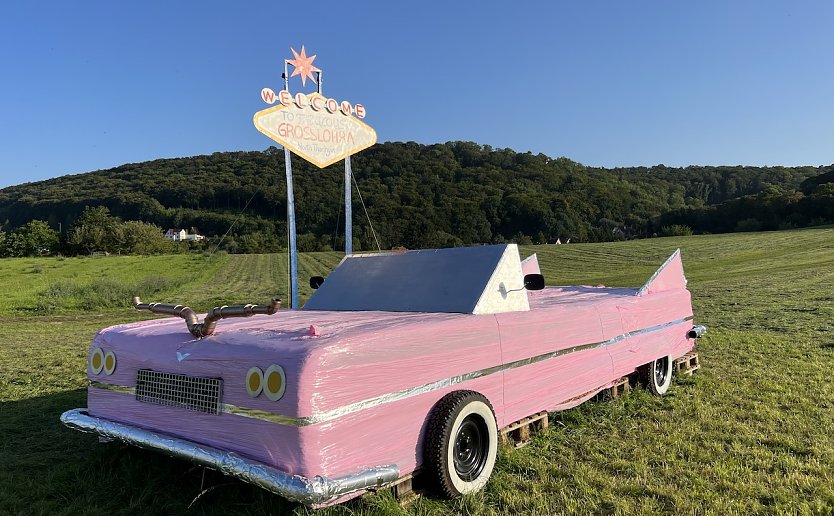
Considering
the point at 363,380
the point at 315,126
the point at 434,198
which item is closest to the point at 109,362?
the point at 363,380

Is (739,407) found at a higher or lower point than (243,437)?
lower

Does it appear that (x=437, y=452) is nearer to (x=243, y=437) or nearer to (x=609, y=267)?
(x=243, y=437)

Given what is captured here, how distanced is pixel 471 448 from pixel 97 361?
8.08 feet

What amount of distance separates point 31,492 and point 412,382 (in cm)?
258

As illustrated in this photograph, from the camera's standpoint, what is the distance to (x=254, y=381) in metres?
2.53

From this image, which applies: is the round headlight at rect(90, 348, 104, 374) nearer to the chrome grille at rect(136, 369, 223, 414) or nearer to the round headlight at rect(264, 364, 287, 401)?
the chrome grille at rect(136, 369, 223, 414)

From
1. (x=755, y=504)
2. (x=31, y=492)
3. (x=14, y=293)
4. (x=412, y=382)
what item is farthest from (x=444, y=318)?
(x=14, y=293)

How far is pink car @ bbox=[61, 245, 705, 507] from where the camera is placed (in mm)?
2416

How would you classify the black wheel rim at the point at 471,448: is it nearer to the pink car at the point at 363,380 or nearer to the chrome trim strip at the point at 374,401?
the pink car at the point at 363,380

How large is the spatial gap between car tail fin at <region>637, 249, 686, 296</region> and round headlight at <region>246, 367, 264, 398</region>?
427 cm

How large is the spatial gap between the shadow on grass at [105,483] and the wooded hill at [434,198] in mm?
6124

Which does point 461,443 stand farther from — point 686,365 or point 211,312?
point 686,365

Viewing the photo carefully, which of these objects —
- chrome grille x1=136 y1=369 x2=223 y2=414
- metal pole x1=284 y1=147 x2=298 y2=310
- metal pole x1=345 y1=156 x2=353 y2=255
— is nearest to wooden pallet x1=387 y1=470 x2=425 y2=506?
chrome grille x1=136 y1=369 x2=223 y2=414

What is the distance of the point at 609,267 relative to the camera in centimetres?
3500
